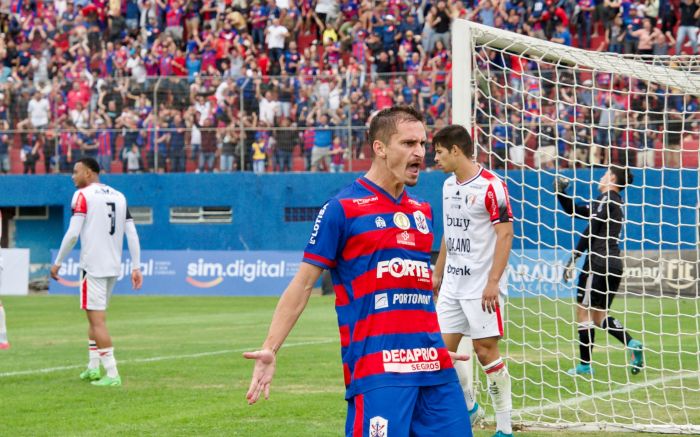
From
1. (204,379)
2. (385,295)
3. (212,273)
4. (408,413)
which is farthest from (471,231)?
(212,273)

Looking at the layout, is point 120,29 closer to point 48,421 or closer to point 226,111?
point 226,111

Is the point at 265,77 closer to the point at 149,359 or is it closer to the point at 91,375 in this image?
the point at 149,359

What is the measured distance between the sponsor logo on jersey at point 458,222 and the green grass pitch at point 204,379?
164cm

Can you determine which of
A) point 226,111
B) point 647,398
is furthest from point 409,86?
point 647,398

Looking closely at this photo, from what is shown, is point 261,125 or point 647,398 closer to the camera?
point 647,398

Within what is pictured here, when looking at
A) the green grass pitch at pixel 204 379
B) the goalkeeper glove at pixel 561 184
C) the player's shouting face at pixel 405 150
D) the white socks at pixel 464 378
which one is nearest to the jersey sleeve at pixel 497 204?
the white socks at pixel 464 378

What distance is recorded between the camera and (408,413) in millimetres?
5484

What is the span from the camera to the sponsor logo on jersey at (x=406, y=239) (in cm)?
575

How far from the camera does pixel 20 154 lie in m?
33.8

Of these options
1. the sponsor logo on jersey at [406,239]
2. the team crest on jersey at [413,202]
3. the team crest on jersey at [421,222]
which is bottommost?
the sponsor logo on jersey at [406,239]

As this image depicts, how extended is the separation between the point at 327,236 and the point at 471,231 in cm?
374

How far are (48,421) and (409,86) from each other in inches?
821

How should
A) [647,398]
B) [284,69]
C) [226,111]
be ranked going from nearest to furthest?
[647,398], [226,111], [284,69]

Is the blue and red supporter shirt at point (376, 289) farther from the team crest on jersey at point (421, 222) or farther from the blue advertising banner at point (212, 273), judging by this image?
the blue advertising banner at point (212, 273)
